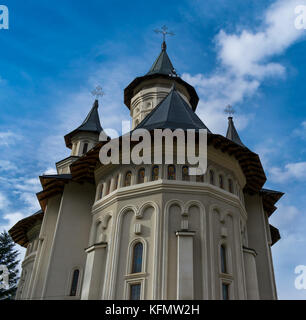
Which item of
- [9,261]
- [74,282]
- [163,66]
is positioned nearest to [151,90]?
[163,66]

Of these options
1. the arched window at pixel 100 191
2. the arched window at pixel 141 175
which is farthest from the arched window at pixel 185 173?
the arched window at pixel 100 191

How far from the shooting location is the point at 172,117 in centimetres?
1638

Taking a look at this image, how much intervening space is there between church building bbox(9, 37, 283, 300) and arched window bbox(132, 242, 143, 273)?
0.04m

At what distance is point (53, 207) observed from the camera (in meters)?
19.4

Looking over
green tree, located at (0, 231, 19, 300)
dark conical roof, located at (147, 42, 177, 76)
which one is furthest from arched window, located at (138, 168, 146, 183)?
green tree, located at (0, 231, 19, 300)

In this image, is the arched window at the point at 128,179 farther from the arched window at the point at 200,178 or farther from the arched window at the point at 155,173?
the arched window at the point at 200,178

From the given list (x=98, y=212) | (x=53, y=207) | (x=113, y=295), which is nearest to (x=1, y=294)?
(x=53, y=207)

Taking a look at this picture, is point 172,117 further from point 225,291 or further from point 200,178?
point 225,291

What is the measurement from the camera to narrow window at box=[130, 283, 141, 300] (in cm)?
1212

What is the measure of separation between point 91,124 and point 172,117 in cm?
1507

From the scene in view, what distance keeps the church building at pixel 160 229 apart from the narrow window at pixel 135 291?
3 centimetres

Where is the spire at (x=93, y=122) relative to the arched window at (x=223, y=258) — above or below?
above

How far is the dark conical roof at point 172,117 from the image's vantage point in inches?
621
